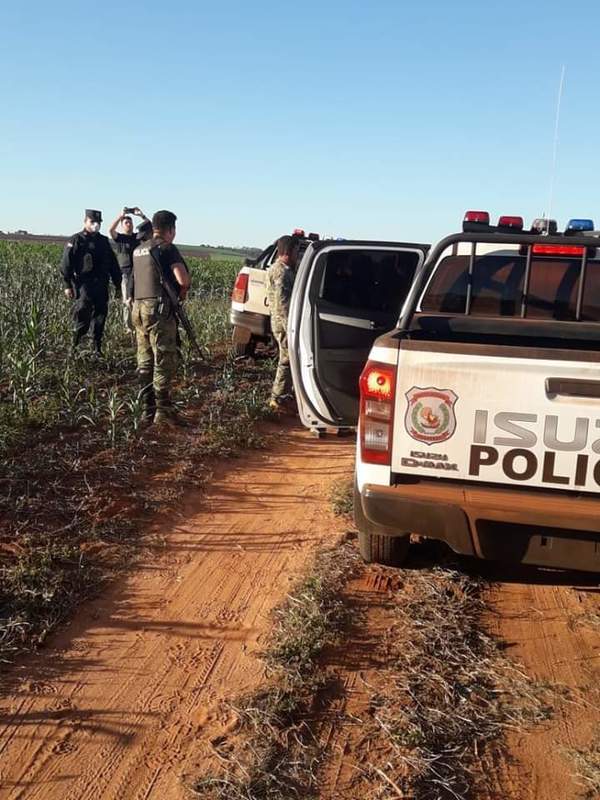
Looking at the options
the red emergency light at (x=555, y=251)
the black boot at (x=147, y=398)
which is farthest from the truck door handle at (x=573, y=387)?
the black boot at (x=147, y=398)

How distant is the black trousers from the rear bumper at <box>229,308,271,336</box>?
1838mm

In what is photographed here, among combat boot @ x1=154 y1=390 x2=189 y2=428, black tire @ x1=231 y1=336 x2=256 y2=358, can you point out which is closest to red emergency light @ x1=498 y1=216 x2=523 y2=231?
combat boot @ x1=154 y1=390 x2=189 y2=428

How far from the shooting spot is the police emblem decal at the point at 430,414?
2.98 m

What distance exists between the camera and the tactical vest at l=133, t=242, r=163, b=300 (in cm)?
629

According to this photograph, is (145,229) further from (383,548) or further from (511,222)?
(383,548)

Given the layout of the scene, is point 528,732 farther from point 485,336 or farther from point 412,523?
point 485,336

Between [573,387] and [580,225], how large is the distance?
2.95 m

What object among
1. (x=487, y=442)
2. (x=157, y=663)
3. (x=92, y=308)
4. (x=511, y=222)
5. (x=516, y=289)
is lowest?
(x=157, y=663)

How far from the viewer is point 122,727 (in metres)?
2.66

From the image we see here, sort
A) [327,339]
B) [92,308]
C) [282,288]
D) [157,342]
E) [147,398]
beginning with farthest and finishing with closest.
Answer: [92,308] → [282,288] → [147,398] → [157,342] → [327,339]

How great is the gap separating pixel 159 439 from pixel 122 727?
3.61m

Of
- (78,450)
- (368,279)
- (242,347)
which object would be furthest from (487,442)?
(242,347)

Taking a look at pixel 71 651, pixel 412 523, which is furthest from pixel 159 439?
pixel 412 523

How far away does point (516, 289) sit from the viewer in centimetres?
445
